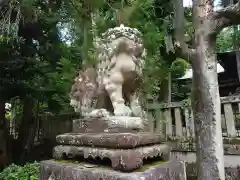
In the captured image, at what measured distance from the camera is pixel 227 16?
2.23 m

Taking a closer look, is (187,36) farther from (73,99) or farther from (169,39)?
(73,99)

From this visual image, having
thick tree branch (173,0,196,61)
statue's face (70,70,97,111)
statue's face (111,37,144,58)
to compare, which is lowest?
statue's face (70,70,97,111)

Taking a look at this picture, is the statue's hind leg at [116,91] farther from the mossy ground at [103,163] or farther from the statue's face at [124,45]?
the mossy ground at [103,163]

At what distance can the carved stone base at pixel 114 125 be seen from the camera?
1177 millimetres

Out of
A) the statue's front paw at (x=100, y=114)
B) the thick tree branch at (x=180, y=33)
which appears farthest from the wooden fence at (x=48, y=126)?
the statue's front paw at (x=100, y=114)

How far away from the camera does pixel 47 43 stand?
425 centimetres

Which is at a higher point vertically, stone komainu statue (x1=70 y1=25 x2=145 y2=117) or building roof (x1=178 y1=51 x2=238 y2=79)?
building roof (x1=178 y1=51 x2=238 y2=79)

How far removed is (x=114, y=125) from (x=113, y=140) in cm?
13

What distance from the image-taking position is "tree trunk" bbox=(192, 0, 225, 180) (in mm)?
2156

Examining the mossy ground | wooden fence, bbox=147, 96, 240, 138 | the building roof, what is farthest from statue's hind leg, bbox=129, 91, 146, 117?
the building roof

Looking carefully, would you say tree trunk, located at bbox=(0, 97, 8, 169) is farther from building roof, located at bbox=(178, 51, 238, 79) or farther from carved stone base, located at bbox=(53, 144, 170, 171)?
building roof, located at bbox=(178, 51, 238, 79)

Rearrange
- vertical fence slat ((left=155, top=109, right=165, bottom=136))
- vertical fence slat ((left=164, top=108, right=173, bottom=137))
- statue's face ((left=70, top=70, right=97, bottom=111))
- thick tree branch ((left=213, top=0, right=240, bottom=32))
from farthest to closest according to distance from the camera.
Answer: vertical fence slat ((left=164, top=108, right=173, bottom=137)) < vertical fence slat ((left=155, top=109, right=165, bottom=136)) < thick tree branch ((left=213, top=0, right=240, bottom=32)) < statue's face ((left=70, top=70, right=97, bottom=111))

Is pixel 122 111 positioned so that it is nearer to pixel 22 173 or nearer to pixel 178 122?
pixel 178 122

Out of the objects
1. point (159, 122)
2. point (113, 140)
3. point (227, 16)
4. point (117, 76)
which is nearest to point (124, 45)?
point (117, 76)
